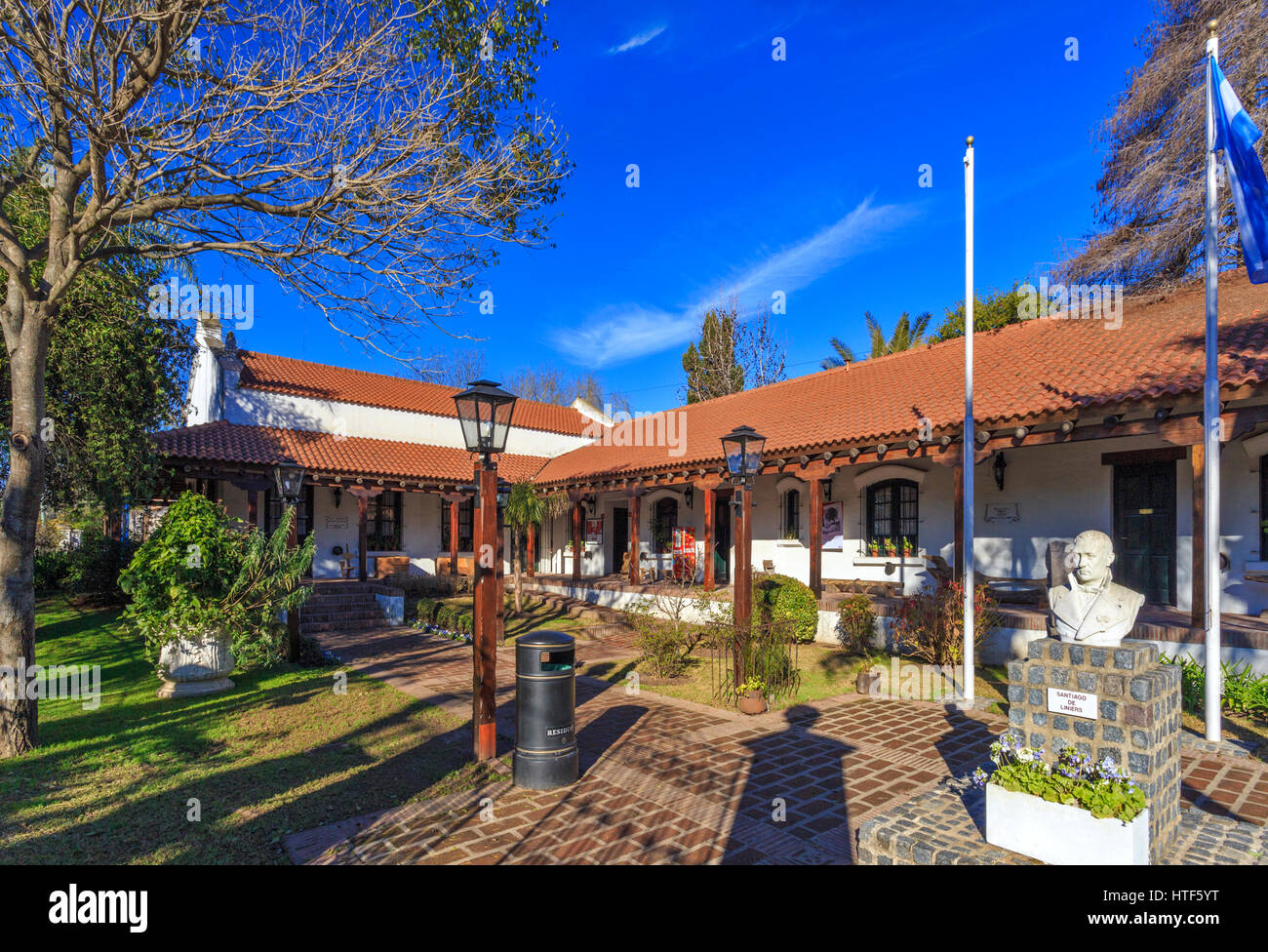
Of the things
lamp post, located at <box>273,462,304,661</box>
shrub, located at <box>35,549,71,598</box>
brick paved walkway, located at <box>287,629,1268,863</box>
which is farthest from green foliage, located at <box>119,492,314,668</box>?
shrub, located at <box>35,549,71,598</box>

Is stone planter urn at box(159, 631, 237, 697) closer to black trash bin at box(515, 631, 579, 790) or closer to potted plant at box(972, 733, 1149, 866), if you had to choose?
black trash bin at box(515, 631, 579, 790)

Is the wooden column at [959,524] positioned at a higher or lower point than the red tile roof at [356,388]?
lower

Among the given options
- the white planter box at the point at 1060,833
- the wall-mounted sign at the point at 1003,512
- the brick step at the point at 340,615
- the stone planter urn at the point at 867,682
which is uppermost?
the wall-mounted sign at the point at 1003,512

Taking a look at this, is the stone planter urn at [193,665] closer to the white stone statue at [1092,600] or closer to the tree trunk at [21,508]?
the tree trunk at [21,508]

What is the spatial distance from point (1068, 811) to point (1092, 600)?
127 cm

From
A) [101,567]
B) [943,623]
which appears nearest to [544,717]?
[943,623]

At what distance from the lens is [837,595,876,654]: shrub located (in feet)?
32.5

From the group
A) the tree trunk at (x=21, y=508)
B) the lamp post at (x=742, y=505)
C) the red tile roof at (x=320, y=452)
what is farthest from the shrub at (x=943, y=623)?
the red tile roof at (x=320, y=452)

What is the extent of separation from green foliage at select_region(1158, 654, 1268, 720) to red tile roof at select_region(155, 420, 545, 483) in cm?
1546

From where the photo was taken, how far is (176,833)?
4.09 metres

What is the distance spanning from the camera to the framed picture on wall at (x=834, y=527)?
545 inches

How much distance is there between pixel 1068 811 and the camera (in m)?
3.35

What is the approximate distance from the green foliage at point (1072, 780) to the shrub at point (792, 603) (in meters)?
6.75
